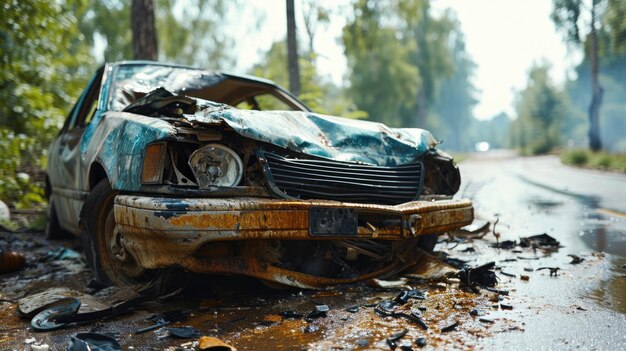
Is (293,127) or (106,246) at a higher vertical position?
(293,127)

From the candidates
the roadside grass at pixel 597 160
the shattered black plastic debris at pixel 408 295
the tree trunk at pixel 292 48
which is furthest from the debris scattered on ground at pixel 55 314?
the roadside grass at pixel 597 160

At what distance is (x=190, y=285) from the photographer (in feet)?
10.8

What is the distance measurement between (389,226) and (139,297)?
1.50 m

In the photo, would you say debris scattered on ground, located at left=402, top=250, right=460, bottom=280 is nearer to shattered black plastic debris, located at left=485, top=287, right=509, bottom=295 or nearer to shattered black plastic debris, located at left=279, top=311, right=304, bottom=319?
shattered black plastic debris, located at left=485, top=287, right=509, bottom=295

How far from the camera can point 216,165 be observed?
2.84 m

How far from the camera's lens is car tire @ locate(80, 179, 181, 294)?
329 cm

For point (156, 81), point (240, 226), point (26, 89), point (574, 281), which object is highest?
point (26, 89)

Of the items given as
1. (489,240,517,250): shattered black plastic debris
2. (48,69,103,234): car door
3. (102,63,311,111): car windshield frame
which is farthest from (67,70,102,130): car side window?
(489,240,517,250): shattered black plastic debris

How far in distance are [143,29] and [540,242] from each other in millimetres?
7036

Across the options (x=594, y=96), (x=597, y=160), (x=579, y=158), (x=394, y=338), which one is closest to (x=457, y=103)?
(x=594, y=96)

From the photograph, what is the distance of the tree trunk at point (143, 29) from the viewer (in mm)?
8531

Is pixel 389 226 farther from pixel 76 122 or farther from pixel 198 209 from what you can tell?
pixel 76 122

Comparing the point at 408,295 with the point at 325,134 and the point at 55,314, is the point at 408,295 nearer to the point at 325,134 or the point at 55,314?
the point at 325,134

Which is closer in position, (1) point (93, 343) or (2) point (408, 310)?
(1) point (93, 343)
